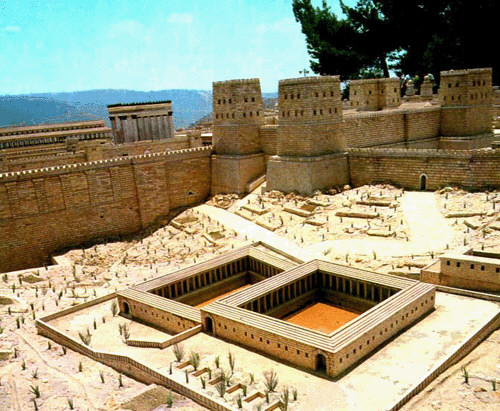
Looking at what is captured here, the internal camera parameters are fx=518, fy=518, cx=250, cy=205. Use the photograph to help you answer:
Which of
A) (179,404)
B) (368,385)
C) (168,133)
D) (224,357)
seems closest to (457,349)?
(368,385)

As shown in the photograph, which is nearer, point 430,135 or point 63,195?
point 63,195

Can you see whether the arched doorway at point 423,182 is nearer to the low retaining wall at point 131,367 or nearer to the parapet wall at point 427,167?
the parapet wall at point 427,167

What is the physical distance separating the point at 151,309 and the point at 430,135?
667 inches

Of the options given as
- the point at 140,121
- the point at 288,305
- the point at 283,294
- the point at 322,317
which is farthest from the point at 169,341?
the point at 140,121

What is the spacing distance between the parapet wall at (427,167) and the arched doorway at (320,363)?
11.0 meters

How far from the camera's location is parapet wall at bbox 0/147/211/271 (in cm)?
1928

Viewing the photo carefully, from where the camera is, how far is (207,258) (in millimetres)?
17297

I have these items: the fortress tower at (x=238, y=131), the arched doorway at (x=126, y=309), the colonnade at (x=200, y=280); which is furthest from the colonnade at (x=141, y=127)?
the arched doorway at (x=126, y=309)

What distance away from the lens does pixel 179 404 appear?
385 inches

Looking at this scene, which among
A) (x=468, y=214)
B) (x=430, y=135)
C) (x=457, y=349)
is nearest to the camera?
(x=457, y=349)

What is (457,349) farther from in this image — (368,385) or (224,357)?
(224,357)

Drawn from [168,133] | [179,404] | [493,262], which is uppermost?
[168,133]

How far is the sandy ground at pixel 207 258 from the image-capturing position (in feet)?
33.9

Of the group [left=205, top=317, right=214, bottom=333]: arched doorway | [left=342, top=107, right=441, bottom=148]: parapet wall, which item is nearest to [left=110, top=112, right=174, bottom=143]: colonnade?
[left=342, top=107, right=441, bottom=148]: parapet wall
